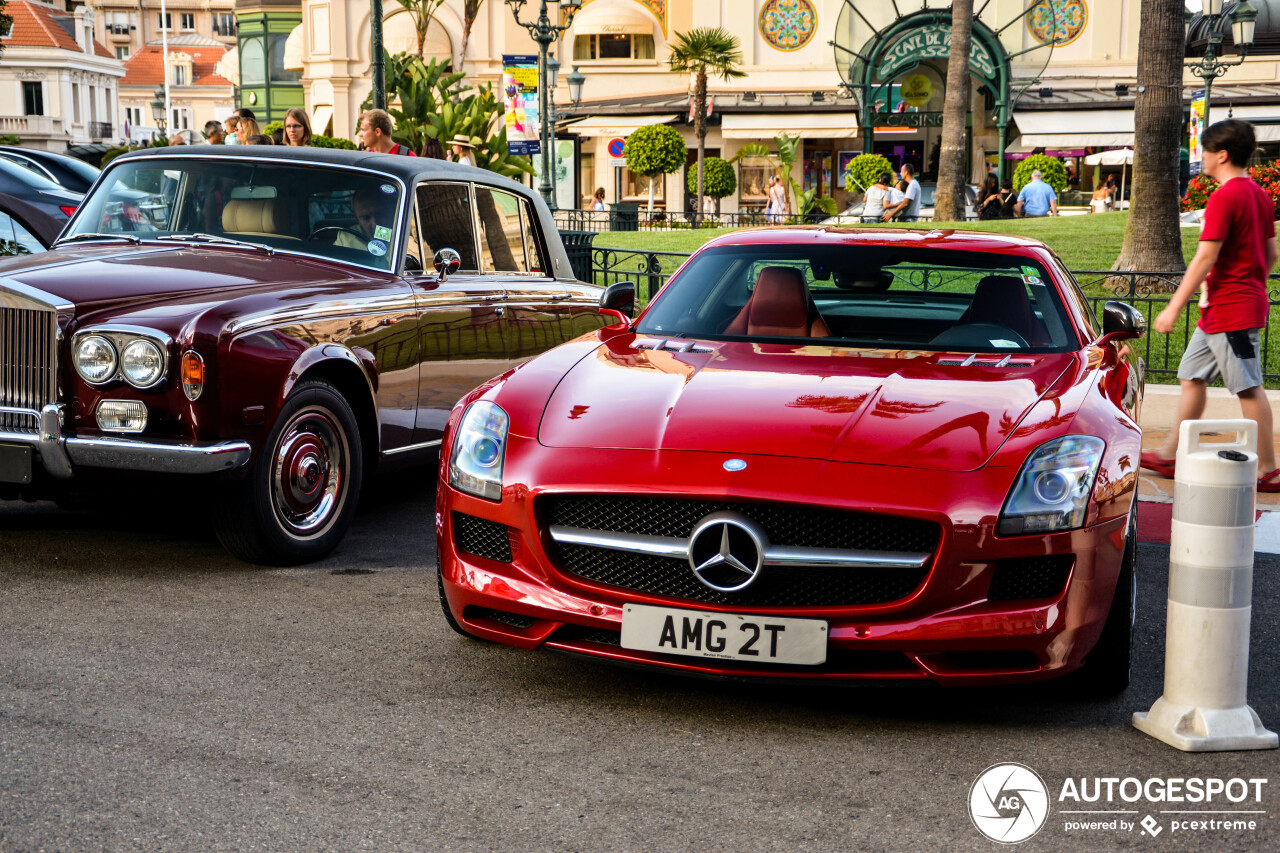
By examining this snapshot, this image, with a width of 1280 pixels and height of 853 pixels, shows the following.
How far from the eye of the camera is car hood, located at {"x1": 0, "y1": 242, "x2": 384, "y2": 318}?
553cm

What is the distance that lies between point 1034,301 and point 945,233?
1.96 ft

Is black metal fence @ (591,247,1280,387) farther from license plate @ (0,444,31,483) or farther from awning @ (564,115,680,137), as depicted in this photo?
awning @ (564,115,680,137)

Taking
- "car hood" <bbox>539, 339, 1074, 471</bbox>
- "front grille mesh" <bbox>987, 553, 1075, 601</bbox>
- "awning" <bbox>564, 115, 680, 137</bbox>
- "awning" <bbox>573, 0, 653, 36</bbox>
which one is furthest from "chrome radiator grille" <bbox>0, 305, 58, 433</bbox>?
"awning" <bbox>573, 0, 653, 36</bbox>

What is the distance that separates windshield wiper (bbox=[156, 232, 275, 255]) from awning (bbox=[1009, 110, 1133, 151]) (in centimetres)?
3652

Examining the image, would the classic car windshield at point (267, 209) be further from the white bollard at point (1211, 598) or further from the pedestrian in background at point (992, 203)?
the pedestrian in background at point (992, 203)

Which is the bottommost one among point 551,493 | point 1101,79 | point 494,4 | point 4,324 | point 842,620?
point 842,620

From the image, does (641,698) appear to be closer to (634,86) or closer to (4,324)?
(4,324)

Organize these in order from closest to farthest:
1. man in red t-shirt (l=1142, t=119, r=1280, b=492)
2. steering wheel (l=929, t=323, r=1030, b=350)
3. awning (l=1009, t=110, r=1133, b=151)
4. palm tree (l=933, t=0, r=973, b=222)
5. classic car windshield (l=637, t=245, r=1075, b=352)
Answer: steering wheel (l=929, t=323, r=1030, b=350) < classic car windshield (l=637, t=245, r=1075, b=352) < man in red t-shirt (l=1142, t=119, r=1280, b=492) < palm tree (l=933, t=0, r=973, b=222) < awning (l=1009, t=110, r=1133, b=151)

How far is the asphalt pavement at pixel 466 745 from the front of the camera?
3363mm

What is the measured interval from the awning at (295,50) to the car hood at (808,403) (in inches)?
2136

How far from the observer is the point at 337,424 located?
604 cm

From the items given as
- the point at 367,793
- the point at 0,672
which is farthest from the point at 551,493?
the point at 0,672

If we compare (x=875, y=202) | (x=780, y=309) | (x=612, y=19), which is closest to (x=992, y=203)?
(x=875, y=202)

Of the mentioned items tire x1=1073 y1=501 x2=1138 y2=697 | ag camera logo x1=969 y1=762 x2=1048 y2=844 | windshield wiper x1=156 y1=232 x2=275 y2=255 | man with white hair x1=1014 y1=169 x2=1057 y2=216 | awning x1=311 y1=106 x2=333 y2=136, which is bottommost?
ag camera logo x1=969 y1=762 x2=1048 y2=844
